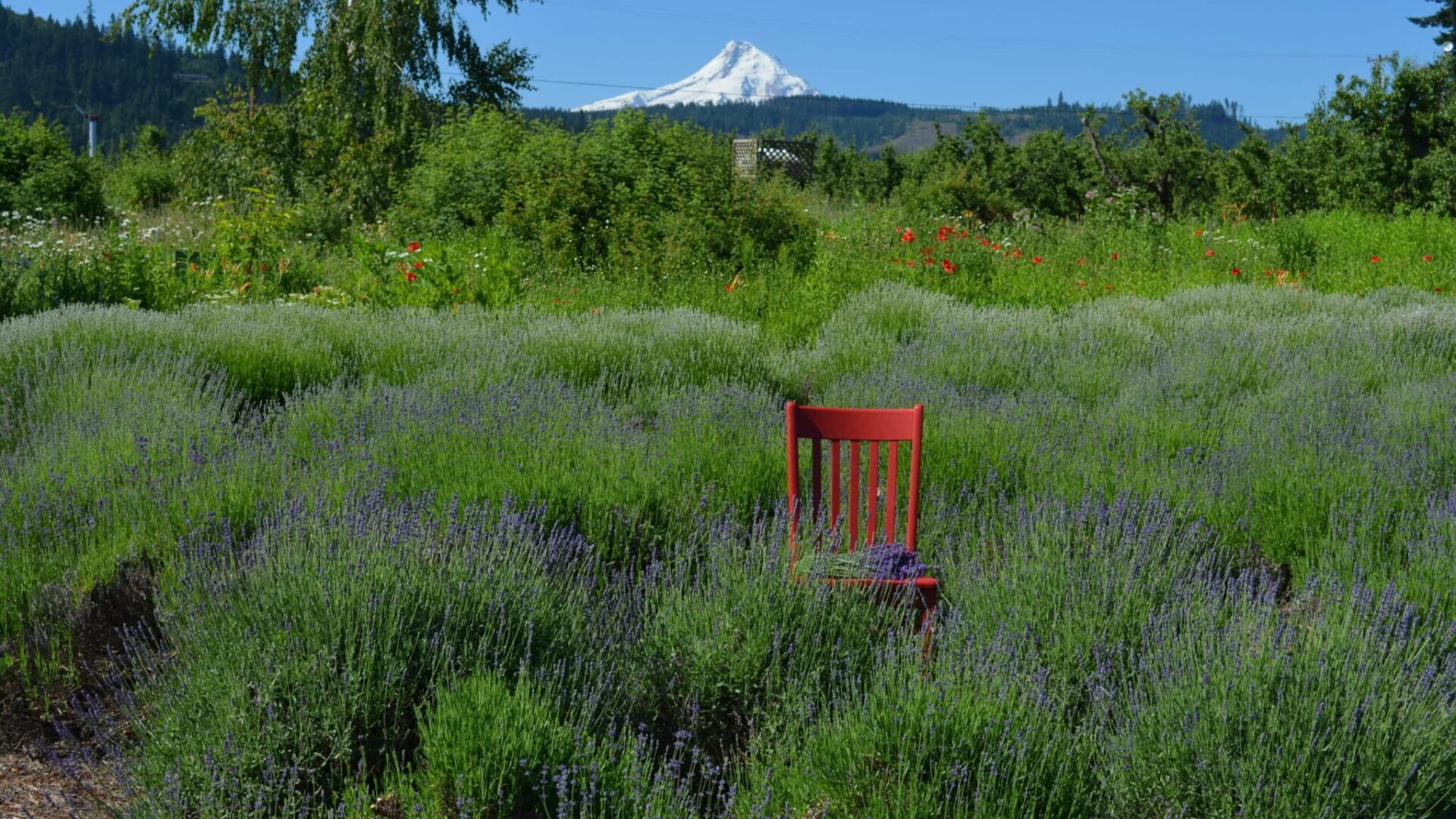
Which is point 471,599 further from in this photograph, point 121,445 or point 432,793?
point 121,445

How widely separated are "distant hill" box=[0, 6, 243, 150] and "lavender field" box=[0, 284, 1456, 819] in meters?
119

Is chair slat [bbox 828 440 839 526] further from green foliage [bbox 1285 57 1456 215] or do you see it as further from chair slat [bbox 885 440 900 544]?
green foliage [bbox 1285 57 1456 215]

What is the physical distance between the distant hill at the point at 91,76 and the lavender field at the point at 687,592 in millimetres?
118525

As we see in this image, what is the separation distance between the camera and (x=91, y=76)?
127m

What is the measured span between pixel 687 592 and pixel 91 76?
484 feet

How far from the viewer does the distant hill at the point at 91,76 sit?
116 metres

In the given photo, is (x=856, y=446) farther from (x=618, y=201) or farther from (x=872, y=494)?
(x=618, y=201)

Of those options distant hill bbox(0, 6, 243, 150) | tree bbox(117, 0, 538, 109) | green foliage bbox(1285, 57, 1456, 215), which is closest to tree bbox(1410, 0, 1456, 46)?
green foliage bbox(1285, 57, 1456, 215)

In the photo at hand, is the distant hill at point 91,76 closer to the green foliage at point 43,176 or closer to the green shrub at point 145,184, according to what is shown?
the green shrub at point 145,184

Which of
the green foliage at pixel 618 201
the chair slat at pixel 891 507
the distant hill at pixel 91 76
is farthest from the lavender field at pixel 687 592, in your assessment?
the distant hill at pixel 91 76

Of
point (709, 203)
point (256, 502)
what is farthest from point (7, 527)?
point (709, 203)

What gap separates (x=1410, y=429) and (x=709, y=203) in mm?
7430

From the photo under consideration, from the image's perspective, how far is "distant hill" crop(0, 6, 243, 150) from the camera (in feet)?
381

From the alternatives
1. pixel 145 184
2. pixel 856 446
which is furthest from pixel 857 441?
pixel 145 184
